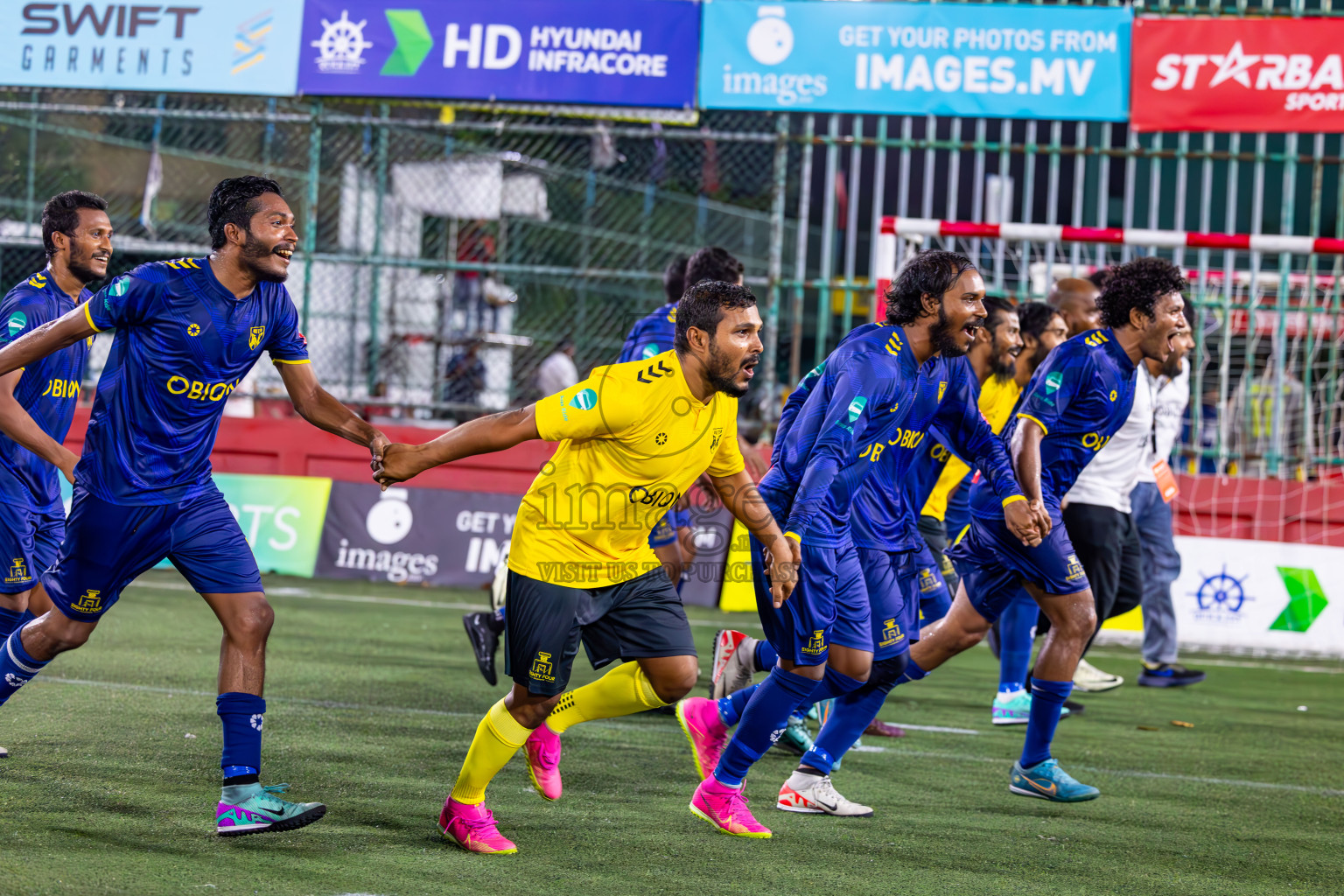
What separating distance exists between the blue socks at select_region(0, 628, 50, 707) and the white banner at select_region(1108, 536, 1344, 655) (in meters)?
8.02

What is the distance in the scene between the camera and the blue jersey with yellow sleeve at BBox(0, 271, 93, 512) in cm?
572

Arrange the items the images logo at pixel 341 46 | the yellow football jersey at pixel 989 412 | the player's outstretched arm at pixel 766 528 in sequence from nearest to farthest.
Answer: the player's outstretched arm at pixel 766 528, the yellow football jersey at pixel 989 412, the images logo at pixel 341 46

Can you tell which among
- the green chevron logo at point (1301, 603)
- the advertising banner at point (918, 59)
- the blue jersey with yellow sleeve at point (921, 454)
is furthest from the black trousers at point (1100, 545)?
the advertising banner at point (918, 59)

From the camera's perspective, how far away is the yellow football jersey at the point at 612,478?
4.46 metres

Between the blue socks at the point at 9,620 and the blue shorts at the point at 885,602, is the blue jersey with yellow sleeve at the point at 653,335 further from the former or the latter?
the blue socks at the point at 9,620

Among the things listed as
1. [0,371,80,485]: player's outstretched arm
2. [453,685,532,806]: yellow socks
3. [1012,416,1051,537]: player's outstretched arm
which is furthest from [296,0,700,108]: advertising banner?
[453,685,532,806]: yellow socks

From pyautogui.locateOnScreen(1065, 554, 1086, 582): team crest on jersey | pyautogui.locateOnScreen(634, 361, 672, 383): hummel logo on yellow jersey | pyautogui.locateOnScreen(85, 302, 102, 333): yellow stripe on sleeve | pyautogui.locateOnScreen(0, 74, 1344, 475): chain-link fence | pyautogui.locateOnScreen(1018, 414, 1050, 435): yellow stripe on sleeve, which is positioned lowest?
pyautogui.locateOnScreen(1065, 554, 1086, 582): team crest on jersey

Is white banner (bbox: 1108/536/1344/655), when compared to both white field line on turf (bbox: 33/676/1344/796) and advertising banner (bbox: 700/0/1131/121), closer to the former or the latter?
advertising banner (bbox: 700/0/1131/121)

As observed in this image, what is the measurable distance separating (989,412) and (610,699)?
331 centimetres

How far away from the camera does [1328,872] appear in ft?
15.8

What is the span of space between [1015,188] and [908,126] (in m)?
8.35

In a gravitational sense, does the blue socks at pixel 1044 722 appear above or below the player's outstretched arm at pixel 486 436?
below

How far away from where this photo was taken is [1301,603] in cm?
1066

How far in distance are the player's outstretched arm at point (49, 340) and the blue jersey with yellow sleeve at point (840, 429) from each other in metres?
2.30
